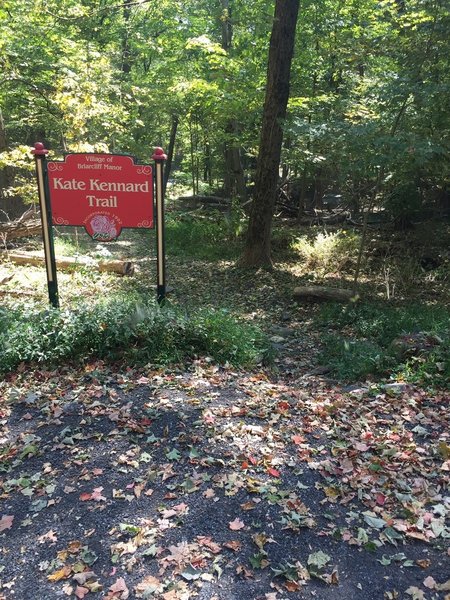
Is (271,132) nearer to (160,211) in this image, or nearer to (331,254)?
(331,254)

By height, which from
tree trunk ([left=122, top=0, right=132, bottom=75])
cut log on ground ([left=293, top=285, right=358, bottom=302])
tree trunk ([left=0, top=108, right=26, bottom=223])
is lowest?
cut log on ground ([left=293, top=285, right=358, bottom=302])

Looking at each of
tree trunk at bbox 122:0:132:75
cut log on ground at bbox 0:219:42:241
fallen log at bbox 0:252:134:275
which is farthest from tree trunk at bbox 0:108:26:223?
tree trunk at bbox 122:0:132:75

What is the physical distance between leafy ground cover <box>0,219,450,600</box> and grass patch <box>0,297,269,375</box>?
5.1 inches

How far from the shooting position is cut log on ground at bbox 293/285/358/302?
26.7ft

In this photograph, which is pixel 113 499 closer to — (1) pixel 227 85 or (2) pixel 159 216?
(2) pixel 159 216

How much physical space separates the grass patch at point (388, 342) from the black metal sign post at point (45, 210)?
3.56m

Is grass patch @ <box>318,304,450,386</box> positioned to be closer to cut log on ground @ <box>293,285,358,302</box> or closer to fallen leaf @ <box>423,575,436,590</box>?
cut log on ground @ <box>293,285,358,302</box>

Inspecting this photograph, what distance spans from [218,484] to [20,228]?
9.40m

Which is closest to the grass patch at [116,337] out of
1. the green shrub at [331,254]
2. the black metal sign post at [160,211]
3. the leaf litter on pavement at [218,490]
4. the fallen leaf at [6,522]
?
the leaf litter on pavement at [218,490]

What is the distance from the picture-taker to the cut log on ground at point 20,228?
10.7m

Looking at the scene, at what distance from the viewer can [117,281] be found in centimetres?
890

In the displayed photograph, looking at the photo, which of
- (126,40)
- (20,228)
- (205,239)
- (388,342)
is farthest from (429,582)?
(126,40)

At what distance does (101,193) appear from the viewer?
5867mm

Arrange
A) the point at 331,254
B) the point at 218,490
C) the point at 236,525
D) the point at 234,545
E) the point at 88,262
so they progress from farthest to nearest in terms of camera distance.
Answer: the point at 331,254 → the point at 88,262 → the point at 218,490 → the point at 236,525 → the point at 234,545
